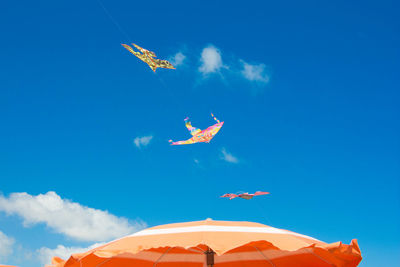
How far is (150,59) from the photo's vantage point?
9.97 meters

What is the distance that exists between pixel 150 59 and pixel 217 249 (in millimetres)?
7421

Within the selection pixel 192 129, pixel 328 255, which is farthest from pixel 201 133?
pixel 328 255

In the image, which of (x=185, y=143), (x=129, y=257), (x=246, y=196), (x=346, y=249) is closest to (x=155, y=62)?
(x=185, y=143)

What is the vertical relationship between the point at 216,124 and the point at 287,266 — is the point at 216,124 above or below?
above

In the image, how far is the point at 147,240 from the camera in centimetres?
459

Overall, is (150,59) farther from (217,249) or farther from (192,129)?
(217,249)

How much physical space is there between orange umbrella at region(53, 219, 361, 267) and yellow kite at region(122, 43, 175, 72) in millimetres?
6164

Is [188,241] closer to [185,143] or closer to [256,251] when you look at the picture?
[256,251]

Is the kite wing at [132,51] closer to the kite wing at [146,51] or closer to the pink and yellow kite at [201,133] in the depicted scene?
the kite wing at [146,51]

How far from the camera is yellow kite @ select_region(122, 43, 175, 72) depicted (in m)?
9.66

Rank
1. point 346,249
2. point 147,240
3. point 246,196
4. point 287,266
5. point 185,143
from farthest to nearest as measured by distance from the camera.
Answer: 1. point 185,143
2. point 246,196
3. point 287,266
4. point 147,240
5. point 346,249

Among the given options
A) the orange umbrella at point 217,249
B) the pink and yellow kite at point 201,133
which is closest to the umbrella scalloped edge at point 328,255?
the orange umbrella at point 217,249

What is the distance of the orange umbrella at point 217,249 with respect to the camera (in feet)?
13.9

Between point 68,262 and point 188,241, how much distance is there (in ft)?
5.58
